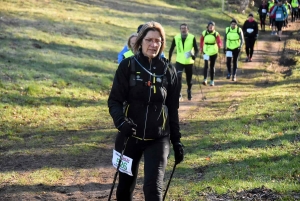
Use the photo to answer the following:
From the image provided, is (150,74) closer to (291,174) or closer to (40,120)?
(291,174)

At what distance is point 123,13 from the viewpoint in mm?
31859

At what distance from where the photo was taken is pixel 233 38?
19.9m

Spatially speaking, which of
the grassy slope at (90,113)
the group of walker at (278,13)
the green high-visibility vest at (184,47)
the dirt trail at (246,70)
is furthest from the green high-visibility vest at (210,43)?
the group of walker at (278,13)

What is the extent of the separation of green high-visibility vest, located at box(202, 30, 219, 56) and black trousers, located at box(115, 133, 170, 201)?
1276cm

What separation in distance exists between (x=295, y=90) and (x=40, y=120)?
805 cm

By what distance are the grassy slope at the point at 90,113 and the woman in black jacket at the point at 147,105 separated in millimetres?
2245

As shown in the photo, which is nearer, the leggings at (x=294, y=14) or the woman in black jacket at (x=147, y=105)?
the woman in black jacket at (x=147, y=105)

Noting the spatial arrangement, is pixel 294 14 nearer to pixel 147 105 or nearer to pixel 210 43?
pixel 210 43

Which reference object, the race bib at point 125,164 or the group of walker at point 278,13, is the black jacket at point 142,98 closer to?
the race bib at point 125,164

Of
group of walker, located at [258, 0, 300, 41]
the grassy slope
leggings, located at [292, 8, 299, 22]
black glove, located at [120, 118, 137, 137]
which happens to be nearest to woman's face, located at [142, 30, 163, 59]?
black glove, located at [120, 118, 137, 137]

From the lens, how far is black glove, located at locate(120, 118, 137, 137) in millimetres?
5172

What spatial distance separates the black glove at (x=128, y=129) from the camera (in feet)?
17.0

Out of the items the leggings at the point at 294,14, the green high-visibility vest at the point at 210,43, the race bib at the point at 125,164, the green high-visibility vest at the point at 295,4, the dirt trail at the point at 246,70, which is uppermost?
the green high-visibility vest at the point at 295,4

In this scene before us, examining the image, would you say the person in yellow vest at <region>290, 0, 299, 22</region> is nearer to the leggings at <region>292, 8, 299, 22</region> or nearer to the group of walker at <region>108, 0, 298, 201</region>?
the leggings at <region>292, 8, 299, 22</region>
